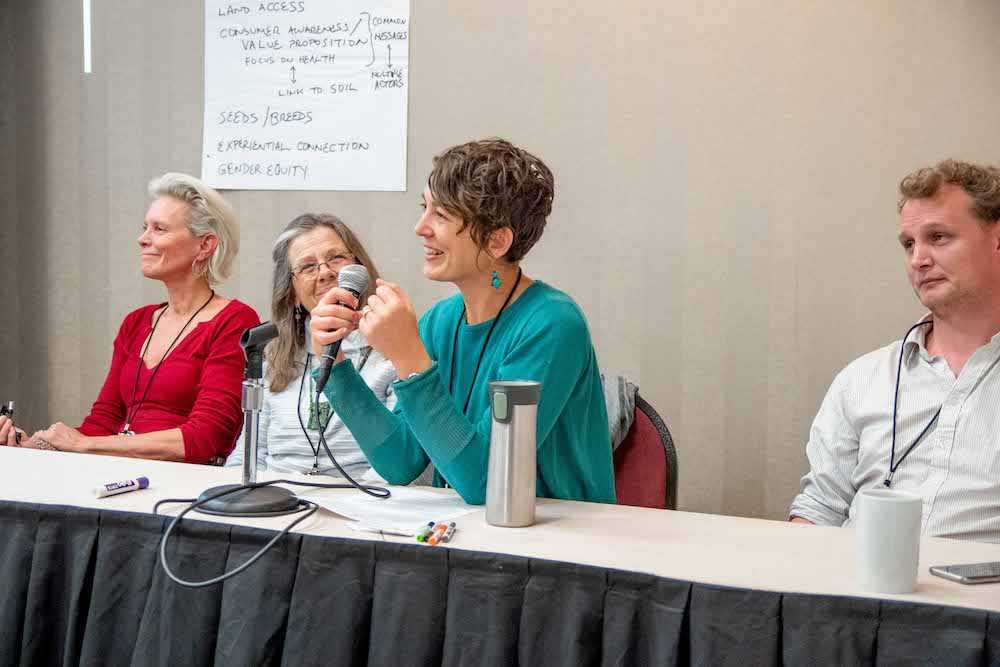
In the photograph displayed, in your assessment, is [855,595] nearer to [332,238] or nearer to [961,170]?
[961,170]

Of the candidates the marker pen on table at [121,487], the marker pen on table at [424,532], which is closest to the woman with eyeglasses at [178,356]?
the marker pen on table at [121,487]

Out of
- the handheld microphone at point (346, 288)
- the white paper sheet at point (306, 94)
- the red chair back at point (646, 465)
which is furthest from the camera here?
the white paper sheet at point (306, 94)

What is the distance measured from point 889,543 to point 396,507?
0.73 metres

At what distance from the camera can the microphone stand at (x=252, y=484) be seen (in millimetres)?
1399

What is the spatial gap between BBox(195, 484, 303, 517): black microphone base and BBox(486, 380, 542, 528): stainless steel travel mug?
1.02 feet

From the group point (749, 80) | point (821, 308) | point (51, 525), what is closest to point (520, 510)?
point (51, 525)

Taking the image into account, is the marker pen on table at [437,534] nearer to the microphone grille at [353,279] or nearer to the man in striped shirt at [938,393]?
the microphone grille at [353,279]

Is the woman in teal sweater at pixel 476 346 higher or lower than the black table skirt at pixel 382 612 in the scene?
higher

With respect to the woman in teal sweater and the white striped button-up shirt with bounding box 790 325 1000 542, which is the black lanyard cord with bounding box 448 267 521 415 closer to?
the woman in teal sweater

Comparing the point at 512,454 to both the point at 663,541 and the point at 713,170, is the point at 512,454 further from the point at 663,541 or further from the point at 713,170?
the point at 713,170

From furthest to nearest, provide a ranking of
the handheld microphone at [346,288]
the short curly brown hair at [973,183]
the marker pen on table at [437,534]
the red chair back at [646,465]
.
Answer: the red chair back at [646,465]
the short curly brown hair at [973,183]
the handheld microphone at [346,288]
the marker pen on table at [437,534]

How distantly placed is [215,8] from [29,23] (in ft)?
2.61

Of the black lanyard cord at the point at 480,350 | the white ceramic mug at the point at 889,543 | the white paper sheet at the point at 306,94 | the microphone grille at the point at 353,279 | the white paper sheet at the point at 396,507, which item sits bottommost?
the white paper sheet at the point at 396,507

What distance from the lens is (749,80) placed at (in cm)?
272
